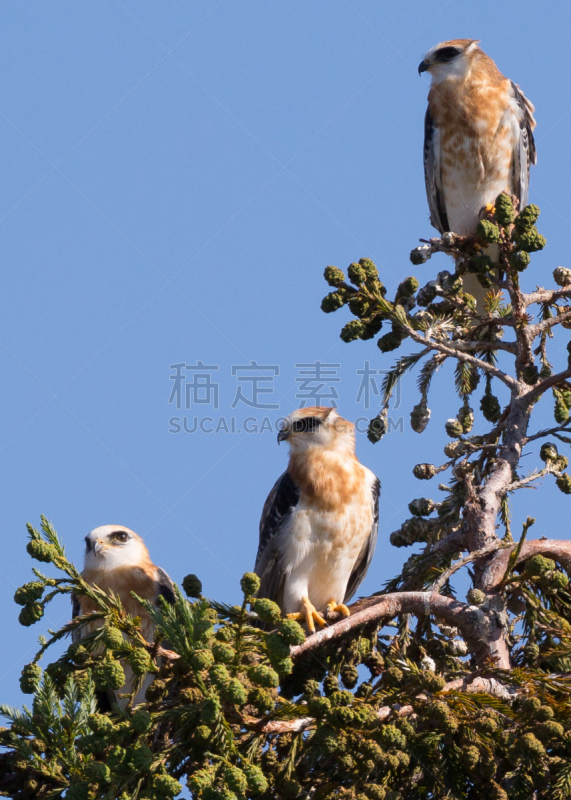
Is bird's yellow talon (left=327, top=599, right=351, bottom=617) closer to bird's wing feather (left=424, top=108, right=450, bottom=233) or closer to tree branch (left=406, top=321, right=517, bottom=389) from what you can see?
tree branch (left=406, top=321, right=517, bottom=389)

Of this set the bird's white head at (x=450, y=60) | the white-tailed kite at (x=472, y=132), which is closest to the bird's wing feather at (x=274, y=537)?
the white-tailed kite at (x=472, y=132)

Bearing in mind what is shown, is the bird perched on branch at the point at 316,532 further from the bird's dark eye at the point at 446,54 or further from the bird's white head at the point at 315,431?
the bird's dark eye at the point at 446,54

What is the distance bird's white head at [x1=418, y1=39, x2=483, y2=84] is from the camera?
387 inches

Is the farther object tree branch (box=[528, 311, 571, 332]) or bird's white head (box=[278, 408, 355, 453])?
bird's white head (box=[278, 408, 355, 453])

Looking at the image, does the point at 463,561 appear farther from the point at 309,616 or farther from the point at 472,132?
the point at 472,132

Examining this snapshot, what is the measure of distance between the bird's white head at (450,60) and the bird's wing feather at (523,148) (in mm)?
557

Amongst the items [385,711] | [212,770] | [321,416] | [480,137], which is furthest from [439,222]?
[212,770]

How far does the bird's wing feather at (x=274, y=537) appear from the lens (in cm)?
705

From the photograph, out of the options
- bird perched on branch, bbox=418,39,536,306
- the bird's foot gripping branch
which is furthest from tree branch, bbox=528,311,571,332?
A: bird perched on branch, bbox=418,39,536,306

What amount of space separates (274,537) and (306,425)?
39.0 inches

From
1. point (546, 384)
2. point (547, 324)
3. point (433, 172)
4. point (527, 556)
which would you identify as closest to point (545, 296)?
point (547, 324)

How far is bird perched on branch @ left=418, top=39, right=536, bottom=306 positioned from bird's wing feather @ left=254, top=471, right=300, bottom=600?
12.4 ft

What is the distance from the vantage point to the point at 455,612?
511 cm

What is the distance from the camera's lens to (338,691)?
4.16m
